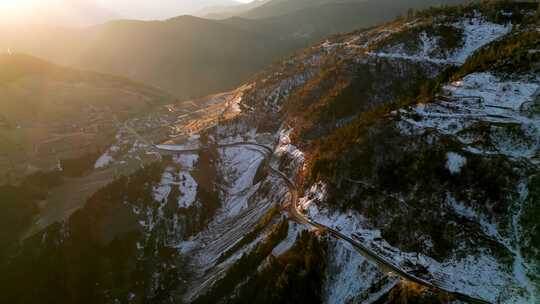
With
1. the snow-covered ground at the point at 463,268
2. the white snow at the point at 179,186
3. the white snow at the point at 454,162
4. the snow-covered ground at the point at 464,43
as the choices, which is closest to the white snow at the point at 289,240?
the snow-covered ground at the point at 463,268

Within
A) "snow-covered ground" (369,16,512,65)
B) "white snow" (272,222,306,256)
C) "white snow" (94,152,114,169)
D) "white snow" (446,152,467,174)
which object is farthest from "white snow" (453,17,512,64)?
"white snow" (94,152,114,169)

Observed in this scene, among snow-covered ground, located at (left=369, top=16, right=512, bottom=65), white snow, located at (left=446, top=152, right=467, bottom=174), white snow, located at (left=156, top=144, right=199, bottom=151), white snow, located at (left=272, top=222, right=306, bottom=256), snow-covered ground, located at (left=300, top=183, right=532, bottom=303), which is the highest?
snow-covered ground, located at (left=369, top=16, right=512, bottom=65)

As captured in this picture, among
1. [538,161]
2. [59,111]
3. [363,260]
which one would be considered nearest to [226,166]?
[363,260]

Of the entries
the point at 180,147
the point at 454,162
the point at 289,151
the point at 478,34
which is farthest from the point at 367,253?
the point at 478,34

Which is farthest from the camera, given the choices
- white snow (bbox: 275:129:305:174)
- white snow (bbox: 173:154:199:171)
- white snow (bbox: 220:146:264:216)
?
white snow (bbox: 173:154:199:171)

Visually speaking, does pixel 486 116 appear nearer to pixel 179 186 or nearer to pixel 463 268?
pixel 463 268

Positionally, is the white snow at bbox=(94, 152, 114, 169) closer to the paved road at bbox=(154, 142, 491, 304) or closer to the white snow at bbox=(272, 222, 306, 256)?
the paved road at bbox=(154, 142, 491, 304)

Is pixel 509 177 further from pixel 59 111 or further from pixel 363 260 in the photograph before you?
pixel 59 111
